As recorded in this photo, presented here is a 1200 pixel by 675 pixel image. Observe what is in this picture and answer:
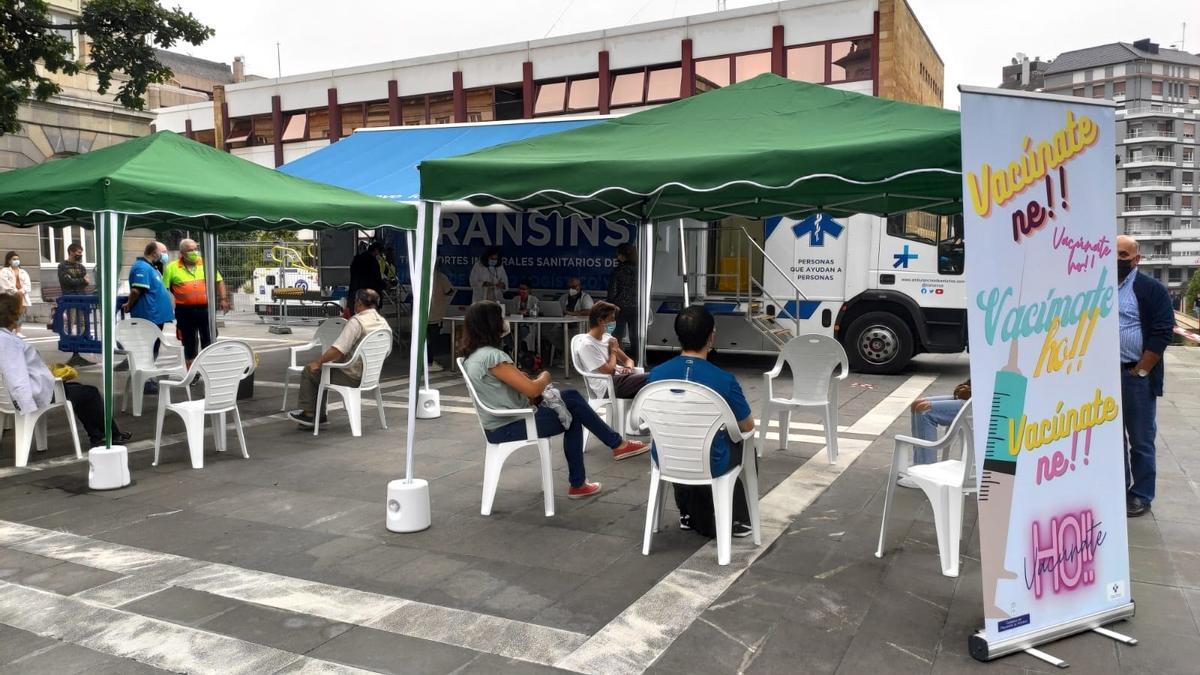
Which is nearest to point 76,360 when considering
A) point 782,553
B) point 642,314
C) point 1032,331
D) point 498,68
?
point 642,314

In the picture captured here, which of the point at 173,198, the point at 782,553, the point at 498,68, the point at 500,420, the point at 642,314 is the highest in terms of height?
the point at 498,68

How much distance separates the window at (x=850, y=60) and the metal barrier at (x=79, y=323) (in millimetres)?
18797

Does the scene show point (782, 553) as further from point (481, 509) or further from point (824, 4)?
point (824, 4)

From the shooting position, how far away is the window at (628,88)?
26.4 meters

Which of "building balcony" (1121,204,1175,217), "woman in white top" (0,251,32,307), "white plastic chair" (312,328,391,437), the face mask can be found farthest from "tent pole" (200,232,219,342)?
"building balcony" (1121,204,1175,217)

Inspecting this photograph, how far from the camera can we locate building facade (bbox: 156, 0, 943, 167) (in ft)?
76.0

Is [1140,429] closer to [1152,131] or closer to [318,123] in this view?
[318,123]

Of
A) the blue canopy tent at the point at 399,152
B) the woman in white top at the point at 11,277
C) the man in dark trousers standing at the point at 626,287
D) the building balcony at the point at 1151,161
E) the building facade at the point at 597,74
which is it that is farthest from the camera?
the building balcony at the point at 1151,161

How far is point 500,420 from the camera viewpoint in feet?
16.7

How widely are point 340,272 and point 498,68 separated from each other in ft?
51.9

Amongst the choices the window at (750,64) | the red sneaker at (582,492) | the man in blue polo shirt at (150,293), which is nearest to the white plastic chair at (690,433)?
the red sneaker at (582,492)

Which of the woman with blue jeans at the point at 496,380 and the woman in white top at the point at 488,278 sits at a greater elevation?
the woman in white top at the point at 488,278

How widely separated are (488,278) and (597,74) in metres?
16.5

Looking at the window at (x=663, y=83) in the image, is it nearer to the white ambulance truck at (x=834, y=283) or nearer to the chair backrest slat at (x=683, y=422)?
the white ambulance truck at (x=834, y=283)
